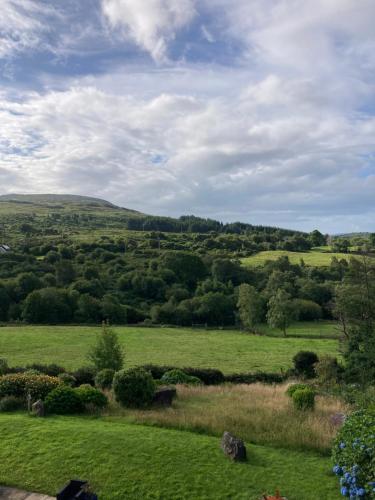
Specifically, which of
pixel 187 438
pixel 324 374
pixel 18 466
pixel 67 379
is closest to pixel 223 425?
pixel 187 438

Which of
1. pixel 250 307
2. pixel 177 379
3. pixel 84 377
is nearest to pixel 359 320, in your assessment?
pixel 177 379

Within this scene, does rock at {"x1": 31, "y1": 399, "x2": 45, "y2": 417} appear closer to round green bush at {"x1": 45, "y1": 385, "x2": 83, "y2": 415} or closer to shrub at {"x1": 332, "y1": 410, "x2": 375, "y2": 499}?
round green bush at {"x1": 45, "y1": 385, "x2": 83, "y2": 415}

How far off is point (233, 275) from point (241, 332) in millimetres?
31357

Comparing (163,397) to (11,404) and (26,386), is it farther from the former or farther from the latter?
(11,404)

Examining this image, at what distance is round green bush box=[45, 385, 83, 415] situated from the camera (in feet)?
56.1

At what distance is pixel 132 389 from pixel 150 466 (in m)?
6.54

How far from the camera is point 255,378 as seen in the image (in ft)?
113

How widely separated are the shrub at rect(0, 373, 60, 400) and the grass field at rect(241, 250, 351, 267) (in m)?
96.5

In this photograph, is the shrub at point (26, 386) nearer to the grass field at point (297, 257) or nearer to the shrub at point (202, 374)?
the shrub at point (202, 374)

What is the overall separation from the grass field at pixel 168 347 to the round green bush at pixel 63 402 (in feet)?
73.6

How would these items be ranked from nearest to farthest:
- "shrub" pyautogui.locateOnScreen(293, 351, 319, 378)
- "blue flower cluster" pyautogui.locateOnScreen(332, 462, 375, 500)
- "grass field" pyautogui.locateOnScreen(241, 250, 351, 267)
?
"blue flower cluster" pyautogui.locateOnScreen(332, 462, 375, 500)
"shrub" pyautogui.locateOnScreen(293, 351, 319, 378)
"grass field" pyautogui.locateOnScreen(241, 250, 351, 267)

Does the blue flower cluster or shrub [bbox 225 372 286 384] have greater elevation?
the blue flower cluster

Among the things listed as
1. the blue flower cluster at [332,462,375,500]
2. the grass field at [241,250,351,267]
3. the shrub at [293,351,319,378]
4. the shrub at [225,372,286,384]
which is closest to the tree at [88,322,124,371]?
the shrub at [225,372,286,384]

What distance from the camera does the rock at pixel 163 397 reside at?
19.1m
